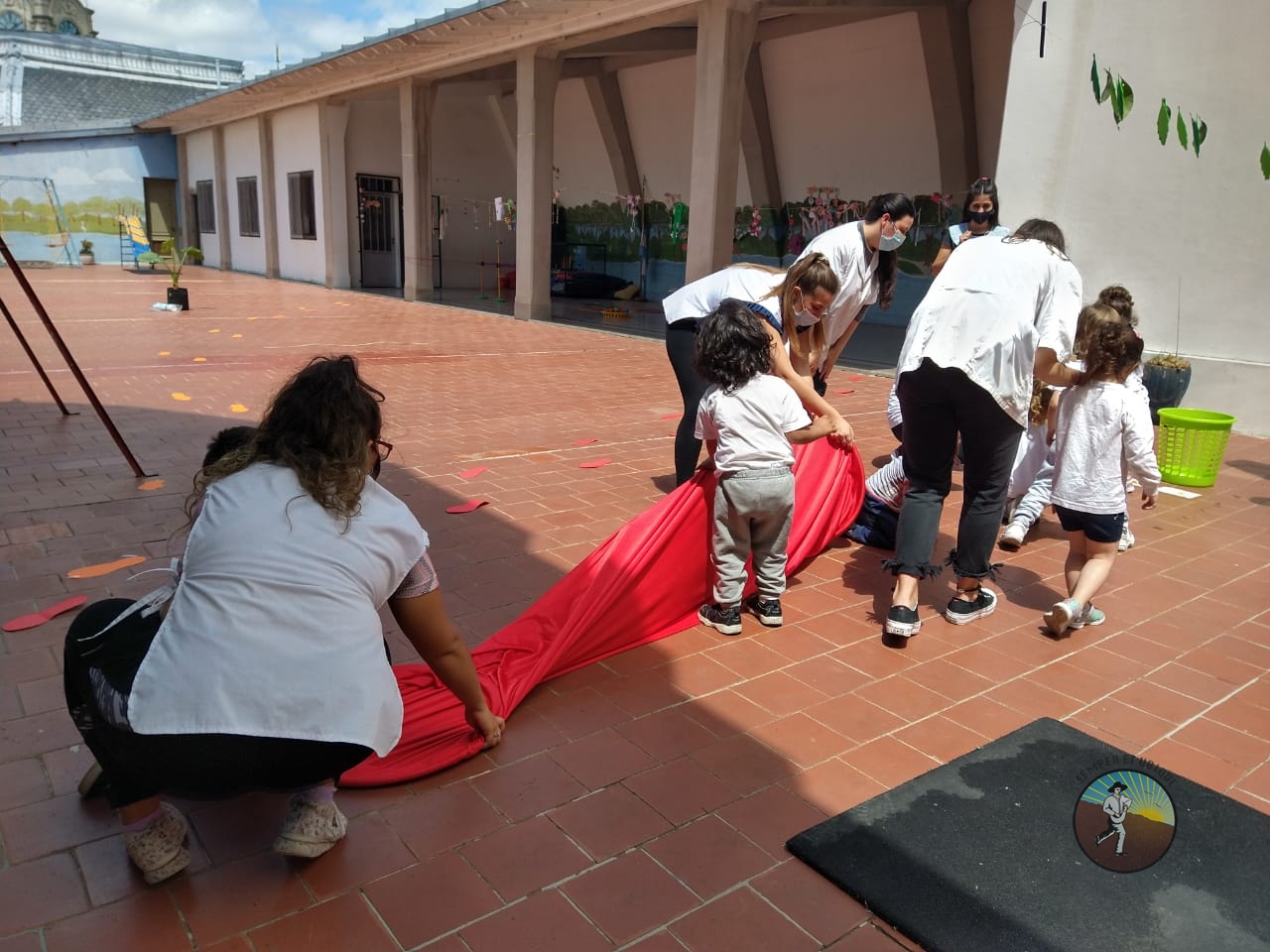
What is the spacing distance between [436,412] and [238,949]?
19.3ft

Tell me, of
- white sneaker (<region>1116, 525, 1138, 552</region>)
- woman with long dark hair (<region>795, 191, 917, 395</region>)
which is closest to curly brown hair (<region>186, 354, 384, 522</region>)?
woman with long dark hair (<region>795, 191, 917, 395</region>)

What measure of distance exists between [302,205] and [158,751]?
22495 millimetres

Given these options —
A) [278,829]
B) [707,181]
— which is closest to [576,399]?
[707,181]

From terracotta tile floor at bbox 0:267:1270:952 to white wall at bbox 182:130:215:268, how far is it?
892 inches

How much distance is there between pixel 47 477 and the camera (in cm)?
521

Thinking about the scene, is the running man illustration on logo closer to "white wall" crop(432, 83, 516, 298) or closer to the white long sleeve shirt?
the white long sleeve shirt

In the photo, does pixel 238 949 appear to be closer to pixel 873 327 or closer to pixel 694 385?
pixel 694 385

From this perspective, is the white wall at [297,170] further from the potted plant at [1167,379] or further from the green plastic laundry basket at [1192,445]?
the green plastic laundry basket at [1192,445]

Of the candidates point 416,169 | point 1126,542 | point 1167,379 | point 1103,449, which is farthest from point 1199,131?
point 416,169

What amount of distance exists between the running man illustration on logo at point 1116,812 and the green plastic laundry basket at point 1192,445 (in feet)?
13.3

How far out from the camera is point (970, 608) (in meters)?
3.67

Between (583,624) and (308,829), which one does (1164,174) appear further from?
(308,829)

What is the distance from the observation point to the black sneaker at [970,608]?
12.0 ft

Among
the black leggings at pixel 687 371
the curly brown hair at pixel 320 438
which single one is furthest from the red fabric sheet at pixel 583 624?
the curly brown hair at pixel 320 438
